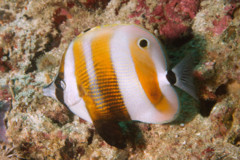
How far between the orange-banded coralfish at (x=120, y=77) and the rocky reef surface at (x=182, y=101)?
0.65 m

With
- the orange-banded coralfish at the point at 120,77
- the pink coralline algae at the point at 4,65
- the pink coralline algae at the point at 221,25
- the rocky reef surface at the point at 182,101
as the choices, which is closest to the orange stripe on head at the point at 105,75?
the orange-banded coralfish at the point at 120,77

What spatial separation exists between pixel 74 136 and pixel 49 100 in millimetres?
608

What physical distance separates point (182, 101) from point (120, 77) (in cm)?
110

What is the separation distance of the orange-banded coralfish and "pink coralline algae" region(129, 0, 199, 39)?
1.20 m

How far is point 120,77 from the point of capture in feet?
4.56

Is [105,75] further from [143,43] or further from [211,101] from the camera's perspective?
[211,101]

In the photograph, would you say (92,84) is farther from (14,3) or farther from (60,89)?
(14,3)

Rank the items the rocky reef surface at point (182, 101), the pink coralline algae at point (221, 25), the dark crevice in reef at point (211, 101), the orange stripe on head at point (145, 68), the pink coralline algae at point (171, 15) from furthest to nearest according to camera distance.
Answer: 1. the pink coralline algae at point (171, 15)
2. the pink coralline algae at point (221, 25)
3. the dark crevice in reef at point (211, 101)
4. the rocky reef surface at point (182, 101)
5. the orange stripe on head at point (145, 68)

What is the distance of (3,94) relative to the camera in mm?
2775

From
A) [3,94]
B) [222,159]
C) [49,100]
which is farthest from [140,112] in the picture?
[3,94]

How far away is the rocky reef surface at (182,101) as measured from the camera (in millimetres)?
1913

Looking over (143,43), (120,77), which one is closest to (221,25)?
(143,43)

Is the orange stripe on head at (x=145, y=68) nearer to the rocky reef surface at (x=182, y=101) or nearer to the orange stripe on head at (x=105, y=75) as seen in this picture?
the orange stripe on head at (x=105, y=75)

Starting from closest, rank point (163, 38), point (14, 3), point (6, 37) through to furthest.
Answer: point (163, 38), point (6, 37), point (14, 3)
